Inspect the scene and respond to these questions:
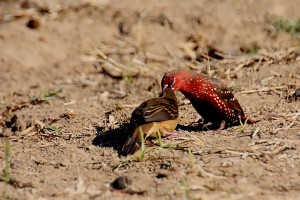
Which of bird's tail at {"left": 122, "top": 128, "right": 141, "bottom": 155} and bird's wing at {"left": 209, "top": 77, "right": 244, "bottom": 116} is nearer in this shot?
bird's tail at {"left": 122, "top": 128, "right": 141, "bottom": 155}

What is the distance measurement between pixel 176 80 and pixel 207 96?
37 cm

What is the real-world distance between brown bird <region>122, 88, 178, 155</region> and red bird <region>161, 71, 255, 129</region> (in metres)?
0.32

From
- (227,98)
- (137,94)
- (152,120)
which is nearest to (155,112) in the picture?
(152,120)

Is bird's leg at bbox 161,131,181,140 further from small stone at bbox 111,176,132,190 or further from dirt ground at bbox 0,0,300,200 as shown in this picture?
small stone at bbox 111,176,132,190

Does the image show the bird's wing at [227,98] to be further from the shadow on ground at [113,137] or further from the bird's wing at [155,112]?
the shadow on ground at [113,137]

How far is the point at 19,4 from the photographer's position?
487 inches

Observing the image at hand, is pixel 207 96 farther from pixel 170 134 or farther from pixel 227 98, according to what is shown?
pixel 170 134

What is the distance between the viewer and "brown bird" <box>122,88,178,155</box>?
7371 millimetres

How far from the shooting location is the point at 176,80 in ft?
27.1

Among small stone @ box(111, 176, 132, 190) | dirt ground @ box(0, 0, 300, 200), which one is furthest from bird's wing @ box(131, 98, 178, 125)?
small stone @ box(111, 176, 132, 190)

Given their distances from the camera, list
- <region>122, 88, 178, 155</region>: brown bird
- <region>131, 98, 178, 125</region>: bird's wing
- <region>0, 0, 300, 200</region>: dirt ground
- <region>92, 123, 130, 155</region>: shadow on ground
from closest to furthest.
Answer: <region>0, 0, 300, 200</region>: dirt ground
<region>122, 88, 178, 155</region>: brown bird
<region>131, 98, 178, 125</region>: bird's wing
<region>92, 123, 130, 155</region>: shadow on ground

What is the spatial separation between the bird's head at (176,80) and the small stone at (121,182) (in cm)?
198

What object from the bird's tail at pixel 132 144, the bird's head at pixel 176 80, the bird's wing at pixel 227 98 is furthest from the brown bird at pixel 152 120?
the bird's wing at pixel 227 98

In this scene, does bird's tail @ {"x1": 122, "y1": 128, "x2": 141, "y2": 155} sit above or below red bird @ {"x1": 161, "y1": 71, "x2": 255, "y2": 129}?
below
